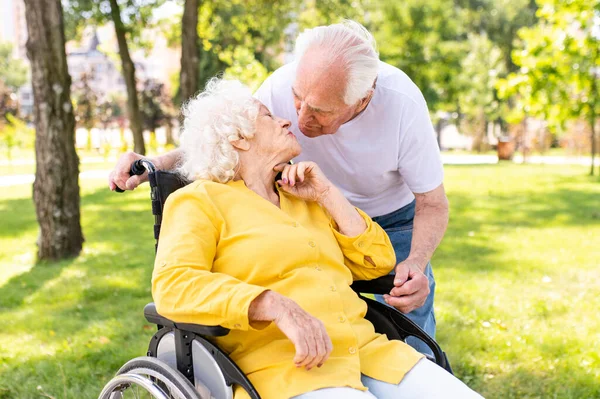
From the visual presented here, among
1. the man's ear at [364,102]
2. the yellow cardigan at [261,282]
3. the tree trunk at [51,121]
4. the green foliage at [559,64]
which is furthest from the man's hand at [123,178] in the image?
the green foliage at [559,64]

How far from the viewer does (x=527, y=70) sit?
1461 centimetres

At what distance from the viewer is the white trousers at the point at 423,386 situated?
198 cm

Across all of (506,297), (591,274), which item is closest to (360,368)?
(506,297)

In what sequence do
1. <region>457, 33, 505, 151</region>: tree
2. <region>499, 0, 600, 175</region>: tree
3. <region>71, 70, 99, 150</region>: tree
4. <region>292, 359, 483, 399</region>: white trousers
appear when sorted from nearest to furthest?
<region>292, 359, 483, 399</region>: white trousers, <region>499, 0, 600, 175</region>: tree, <region>71, 70, 99, 150</region>: tree, <region>457, 33, 505, 151</region>: tree

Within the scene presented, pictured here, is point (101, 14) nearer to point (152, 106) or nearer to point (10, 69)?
point (152, 106)

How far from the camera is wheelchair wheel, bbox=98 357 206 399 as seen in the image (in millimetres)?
1808

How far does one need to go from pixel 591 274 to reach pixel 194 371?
4533mm

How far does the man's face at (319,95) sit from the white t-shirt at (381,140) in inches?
10.2

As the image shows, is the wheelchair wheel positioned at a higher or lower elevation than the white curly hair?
lower

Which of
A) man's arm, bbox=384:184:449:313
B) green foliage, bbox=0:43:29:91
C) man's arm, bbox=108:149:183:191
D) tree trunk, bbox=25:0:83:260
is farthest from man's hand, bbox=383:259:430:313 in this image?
green foliage, bbox=0:43:29:91

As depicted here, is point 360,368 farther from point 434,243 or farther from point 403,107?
point 403,107

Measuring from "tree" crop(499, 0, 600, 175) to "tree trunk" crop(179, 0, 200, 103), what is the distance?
22.7 feet

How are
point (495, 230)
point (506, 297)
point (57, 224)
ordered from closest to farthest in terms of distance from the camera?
point (506, 297) → point (57, 224) → point (495, 230)

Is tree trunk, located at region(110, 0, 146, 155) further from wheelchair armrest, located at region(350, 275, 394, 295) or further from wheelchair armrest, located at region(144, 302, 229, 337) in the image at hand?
wheelchair armrest, located at region(144, 302, 229, 337)
